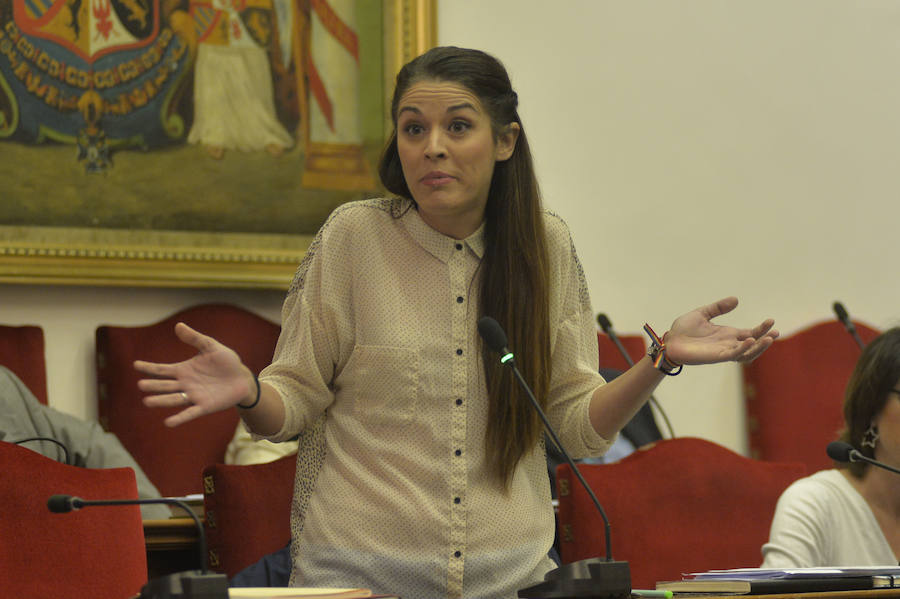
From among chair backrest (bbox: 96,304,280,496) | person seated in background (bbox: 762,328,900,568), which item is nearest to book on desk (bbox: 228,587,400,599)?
person seated in background (bbox: 762,328,900,568)

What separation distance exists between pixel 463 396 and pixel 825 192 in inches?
124

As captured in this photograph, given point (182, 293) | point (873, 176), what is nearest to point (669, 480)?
point (182, 293)

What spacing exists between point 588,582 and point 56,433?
2.07 meters

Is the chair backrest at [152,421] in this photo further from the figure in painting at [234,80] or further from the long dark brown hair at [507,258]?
the long dark brown hair at [507,258]

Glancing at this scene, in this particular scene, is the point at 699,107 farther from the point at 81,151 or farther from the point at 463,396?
the point at 463,396

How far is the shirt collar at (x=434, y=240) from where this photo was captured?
1930mm

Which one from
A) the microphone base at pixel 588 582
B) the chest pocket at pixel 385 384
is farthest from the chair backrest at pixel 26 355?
the microphone base at pixel 588 582

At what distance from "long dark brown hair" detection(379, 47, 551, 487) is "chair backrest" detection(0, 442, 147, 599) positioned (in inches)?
25.0

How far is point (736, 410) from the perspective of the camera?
4.43m

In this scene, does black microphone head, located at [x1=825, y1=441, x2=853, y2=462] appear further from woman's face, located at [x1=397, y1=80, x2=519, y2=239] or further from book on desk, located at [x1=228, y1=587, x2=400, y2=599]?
book on desk, located at [x1=228, y1=587, x2=400, y2=599]

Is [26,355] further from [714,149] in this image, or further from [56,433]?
[714,149]

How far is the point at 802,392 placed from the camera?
425 centimetres

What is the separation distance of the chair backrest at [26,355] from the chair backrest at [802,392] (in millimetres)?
2518

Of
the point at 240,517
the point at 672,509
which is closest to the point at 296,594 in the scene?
the point at 240,517
